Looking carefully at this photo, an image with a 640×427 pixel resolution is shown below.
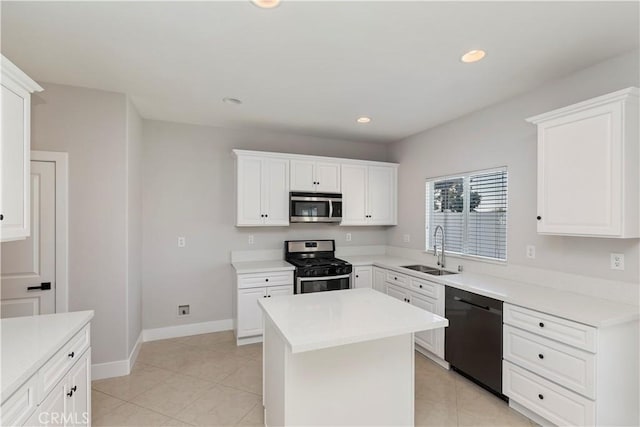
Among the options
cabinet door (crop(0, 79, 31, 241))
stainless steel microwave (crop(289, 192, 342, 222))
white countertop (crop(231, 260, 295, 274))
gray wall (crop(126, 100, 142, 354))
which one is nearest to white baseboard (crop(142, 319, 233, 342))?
gray wall (crop(126, 100, 142, 354))

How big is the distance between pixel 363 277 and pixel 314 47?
2.92 metres

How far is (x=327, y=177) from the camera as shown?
4.22 meters

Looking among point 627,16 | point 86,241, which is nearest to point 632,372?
point 627,16

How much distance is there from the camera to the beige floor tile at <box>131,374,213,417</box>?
8.03 feet

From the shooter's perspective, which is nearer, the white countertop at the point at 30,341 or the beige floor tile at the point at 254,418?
the white countertop at the point at 30,341

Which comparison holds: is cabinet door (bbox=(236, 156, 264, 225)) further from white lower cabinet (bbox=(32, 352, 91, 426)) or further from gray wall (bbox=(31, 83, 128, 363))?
white lower cabinet (bbox=(32, 352, 91, 426))

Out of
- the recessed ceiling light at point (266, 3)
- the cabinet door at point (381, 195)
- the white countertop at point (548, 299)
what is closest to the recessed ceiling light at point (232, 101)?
the recessed ceiling light at point (266, 3)

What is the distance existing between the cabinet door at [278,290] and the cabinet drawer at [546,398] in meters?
2.29

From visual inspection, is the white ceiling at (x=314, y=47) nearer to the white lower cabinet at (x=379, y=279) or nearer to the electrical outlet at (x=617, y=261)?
the electrical outlet at (x=617, y=261)

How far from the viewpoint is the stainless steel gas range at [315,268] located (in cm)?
372

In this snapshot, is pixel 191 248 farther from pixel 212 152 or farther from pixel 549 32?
pixel 549 32

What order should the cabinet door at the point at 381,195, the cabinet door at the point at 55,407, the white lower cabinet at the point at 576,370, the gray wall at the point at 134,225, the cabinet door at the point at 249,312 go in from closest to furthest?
1. the cabinet door at the point at 55,407
2. the white lower cabinet at the point at 576,370
3. the gray wall at the point at 134,225
4. the cabinet door at the point at 249,312
5. the cabinet door at the point at 381,195

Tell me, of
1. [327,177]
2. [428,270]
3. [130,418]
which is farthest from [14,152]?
[428,270]

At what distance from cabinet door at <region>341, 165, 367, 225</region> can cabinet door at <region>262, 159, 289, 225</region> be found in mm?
847
